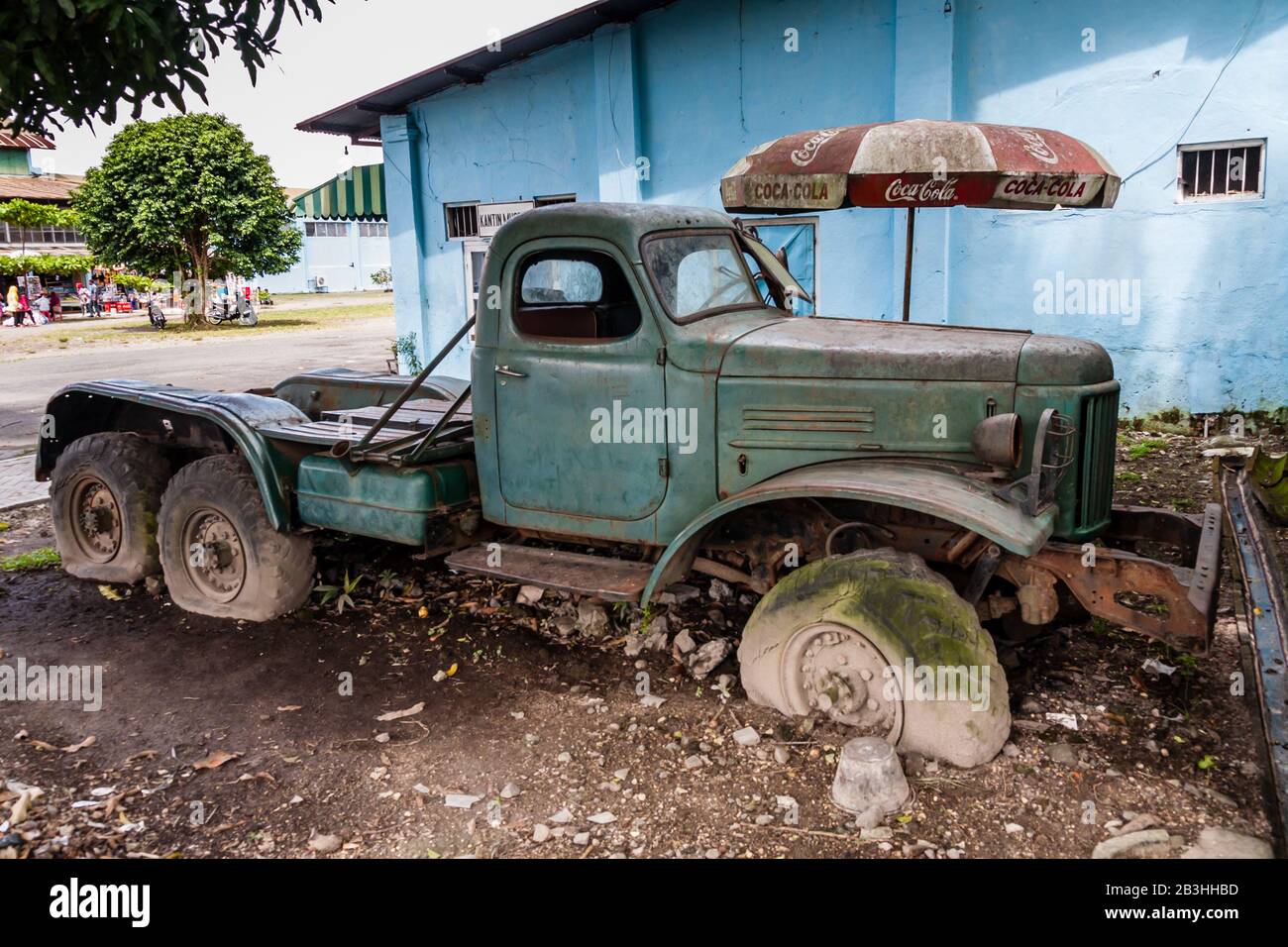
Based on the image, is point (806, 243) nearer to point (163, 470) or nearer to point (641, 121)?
point (641, 121)

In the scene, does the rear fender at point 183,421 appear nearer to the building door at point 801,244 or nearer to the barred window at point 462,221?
the building door at point 801,244

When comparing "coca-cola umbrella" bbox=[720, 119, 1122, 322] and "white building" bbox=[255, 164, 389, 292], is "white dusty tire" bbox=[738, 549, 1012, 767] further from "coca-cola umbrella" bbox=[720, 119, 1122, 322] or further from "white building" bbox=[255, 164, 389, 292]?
"white building" bbox=[255, 164, 389, 292]

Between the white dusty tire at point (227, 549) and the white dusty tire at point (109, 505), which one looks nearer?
the white dusty tire at point (227, 549)

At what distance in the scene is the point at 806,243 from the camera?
10.2m

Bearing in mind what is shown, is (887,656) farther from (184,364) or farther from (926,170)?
(184,364)

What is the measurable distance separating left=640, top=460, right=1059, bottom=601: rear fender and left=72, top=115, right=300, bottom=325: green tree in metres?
26.7

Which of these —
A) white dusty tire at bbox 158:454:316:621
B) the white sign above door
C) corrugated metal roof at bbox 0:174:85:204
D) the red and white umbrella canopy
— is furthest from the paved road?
corrugated metal roof at bbox 0:174:85:204

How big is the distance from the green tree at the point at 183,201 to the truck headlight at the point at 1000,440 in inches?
1080

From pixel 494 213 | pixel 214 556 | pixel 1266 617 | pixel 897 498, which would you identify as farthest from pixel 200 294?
pixel 1266 617

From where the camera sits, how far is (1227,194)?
8633mm

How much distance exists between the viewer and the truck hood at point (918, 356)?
12.7 feet

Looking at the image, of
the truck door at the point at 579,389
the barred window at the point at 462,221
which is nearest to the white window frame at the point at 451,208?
the barred window at the point at 462,221
